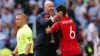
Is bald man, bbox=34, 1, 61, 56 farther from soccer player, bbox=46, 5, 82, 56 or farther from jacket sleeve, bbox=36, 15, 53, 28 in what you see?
soccer player, bbox=46, 5, 82, 56

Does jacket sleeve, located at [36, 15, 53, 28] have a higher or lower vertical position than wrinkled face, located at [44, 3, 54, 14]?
lower

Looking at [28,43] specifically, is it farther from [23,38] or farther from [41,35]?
[41,35]

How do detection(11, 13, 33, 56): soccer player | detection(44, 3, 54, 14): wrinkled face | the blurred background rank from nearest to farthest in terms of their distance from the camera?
detection(11, 13, 33, 56): soccer player, detection(44, 3, 54, 14): wrinkled face, the blurred background

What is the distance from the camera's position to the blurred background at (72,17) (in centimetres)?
1970

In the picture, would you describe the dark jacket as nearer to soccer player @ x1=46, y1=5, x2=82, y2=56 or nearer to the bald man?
the bald man

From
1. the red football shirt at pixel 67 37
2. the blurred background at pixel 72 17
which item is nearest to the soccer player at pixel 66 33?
the red football shirt at pixel 67 37

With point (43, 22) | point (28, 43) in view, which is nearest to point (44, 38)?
point (43, 22)

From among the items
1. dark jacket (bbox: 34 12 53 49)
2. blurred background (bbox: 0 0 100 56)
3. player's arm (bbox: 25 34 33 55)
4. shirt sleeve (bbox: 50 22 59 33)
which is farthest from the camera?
blurred background (bbox: 0 0 100 56)

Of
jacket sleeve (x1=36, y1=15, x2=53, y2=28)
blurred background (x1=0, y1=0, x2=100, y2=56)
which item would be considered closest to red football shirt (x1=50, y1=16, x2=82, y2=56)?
jacket sleeve (x1=36, y1=15, x2=53, y2=28)

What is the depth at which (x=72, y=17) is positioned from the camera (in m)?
21.5

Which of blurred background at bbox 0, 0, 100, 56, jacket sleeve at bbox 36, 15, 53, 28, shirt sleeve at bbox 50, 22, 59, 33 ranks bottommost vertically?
blurred background at bbox 0, 0, 100, 56

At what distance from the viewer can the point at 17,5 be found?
21.7m

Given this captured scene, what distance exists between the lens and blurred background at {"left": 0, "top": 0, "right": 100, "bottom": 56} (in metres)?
19.7

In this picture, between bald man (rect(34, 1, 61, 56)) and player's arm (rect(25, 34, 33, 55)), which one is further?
bald man (rect(34, 1, 61, 56))
